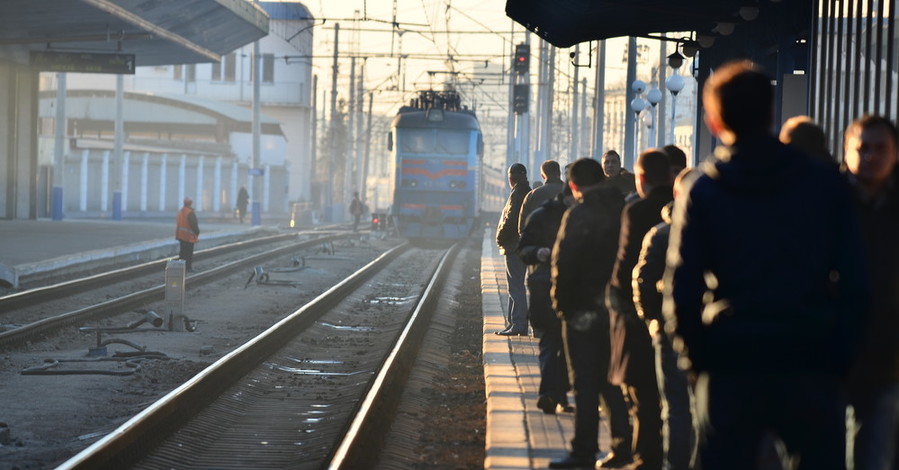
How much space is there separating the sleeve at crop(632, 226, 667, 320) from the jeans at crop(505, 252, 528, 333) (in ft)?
24.8

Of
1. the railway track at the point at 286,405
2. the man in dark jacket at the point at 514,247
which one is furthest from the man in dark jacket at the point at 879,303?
the man in dark jacket at the point at 514,247

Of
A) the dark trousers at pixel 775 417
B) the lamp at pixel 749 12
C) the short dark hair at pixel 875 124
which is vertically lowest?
the dark trousers at pixel 775 417

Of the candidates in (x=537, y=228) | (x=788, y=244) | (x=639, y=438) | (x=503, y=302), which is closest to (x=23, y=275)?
(x=503, y=302)

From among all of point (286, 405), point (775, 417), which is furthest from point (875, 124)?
point (286, 405)

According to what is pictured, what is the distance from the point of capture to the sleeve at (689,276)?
3926mm

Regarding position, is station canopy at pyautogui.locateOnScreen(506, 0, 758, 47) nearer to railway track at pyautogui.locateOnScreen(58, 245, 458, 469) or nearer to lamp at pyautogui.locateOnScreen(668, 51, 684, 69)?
lamp at pyautogui.locateOnScreen(668, 51, 684, 69)

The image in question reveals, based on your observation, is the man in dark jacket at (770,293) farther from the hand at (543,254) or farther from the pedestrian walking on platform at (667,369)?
the hand at (543,254)

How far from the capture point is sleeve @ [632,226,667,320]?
19.5 feet

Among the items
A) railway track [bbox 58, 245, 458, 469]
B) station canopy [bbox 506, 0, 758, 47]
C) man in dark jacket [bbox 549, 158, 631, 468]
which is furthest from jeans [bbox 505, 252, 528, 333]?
man in dark jacket [bbox 549, 158, 631, 468]

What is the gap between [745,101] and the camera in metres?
3.93

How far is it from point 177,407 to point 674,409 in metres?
5.16

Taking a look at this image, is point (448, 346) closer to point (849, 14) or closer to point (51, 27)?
point (849, 14)

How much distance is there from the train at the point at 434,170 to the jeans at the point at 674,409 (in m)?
30.1

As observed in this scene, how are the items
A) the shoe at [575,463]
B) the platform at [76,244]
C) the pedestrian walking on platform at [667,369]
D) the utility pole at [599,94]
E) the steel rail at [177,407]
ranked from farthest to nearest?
the utility pole at [599,94] → the platform at [76,244] → the steel rail at [177,407] → the shoe at [575,463] → the pedestrian walking on platform at [667,369]
